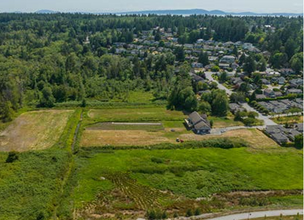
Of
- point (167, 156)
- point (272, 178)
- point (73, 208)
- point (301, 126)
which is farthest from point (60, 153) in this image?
point (301, 126)

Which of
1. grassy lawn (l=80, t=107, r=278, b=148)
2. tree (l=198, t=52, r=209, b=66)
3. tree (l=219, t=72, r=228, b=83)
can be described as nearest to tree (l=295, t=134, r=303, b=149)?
grassy lawn (l=80, t=107, r=278, b=148)

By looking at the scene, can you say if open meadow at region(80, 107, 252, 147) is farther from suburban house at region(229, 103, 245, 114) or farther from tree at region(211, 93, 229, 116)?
suburban house at region(229, 103, 245, 114)

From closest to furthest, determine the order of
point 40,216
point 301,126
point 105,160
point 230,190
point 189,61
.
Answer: point 40,216, point 230,190, point 105,160, point 301,126, point 189,61

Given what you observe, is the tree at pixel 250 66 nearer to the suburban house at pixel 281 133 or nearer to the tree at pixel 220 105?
the tree at pixel 220 105

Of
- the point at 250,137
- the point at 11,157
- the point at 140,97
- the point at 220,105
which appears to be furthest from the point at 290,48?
the point at 11,157

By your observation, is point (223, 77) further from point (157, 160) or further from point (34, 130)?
point (34, 130)

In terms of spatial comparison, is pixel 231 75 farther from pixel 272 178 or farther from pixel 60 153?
pixel 60 153
